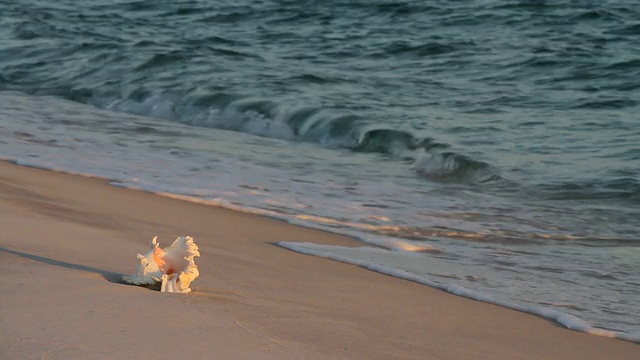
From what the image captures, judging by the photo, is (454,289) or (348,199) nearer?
(454,289)

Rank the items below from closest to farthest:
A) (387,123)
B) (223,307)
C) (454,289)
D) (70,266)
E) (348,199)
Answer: (223,307)
(70,266)
(454,289)
(348,199)
(387,123)

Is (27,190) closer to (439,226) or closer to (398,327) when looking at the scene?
(439,226)

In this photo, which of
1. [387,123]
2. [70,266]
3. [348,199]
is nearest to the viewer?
[70,266]

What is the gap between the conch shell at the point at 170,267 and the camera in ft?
9.78

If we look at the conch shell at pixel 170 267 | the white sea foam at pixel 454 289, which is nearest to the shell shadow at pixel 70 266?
the conch shell at pixel 170 267

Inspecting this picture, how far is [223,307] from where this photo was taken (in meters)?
2.95

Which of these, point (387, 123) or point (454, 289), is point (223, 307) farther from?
point (387, 123)

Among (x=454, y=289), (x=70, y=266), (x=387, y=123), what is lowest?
(x=387, y=123)

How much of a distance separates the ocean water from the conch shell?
3.70ft

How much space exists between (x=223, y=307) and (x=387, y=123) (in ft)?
17.0

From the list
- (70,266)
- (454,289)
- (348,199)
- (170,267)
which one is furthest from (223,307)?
(348,199)

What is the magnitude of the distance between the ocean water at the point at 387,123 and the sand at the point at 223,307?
24 cm

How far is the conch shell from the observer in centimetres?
298

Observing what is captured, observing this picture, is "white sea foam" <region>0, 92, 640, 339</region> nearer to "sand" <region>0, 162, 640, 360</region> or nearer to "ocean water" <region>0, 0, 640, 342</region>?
"ocean water" <region>0, 0, 640, 342</region>
